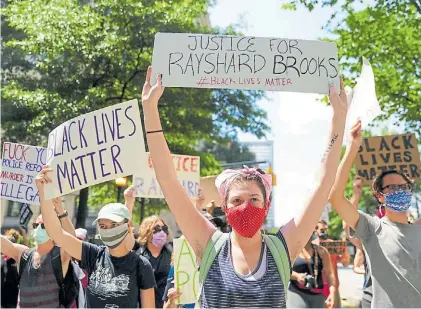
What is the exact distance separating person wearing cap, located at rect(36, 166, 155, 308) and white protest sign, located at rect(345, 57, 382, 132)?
1.82 m

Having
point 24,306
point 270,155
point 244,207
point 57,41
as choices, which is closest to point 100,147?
point 24,306

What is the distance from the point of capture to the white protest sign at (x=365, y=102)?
3404 mm

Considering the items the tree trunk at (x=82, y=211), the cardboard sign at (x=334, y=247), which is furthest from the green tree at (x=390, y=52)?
the tree trunk at (x=82, y=211)

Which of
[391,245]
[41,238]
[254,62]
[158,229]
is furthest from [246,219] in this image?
[158,229]

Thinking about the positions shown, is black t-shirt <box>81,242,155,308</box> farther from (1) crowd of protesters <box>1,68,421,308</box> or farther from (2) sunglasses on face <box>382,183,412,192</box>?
(2) sunglasses on face <box>382,183,412,192</box>

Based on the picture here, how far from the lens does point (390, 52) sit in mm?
13922

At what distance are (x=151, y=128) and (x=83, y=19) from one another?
1548cm

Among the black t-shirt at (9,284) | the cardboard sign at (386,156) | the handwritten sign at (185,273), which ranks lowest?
the black t-shirt at (9,284)

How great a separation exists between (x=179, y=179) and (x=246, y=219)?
538 cm

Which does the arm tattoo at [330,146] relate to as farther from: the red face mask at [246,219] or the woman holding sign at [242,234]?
the red face mask at [246,219]

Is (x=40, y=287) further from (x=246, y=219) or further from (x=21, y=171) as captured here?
(x=246, y=219)

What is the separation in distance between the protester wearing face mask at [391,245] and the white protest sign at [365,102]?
43cm

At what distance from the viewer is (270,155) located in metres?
167

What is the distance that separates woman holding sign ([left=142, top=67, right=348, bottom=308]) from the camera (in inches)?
88.9
